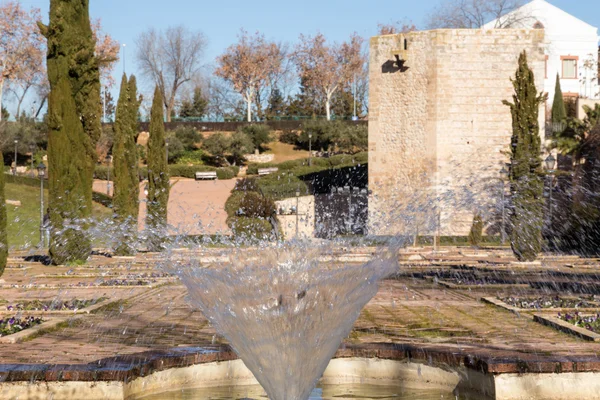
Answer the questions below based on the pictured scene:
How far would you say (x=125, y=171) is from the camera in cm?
1975

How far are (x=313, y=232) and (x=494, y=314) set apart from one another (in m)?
19.5

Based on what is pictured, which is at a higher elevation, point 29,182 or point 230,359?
point 29,182

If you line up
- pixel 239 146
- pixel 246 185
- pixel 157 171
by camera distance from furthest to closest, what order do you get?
pixel 239 146 < pixel 246 185 < pixel 157 171

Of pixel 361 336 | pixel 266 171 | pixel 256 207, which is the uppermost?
pixel 266 171

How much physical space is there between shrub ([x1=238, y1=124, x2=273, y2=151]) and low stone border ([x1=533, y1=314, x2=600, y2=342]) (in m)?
40.4

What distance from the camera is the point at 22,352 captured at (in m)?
6.43

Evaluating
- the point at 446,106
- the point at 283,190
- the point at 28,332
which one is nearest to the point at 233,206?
the point at 283,190

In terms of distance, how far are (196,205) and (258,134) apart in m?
16.0

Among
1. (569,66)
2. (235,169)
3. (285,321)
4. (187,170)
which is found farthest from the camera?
(569,66)

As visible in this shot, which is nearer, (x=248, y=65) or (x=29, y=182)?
(x=29, y=182)

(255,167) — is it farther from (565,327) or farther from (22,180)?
(565,327)

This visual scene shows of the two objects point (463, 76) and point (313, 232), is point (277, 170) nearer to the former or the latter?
point (313, 232)

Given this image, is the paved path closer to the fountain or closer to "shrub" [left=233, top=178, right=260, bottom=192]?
"shrub" [left=233, top=178, right=260, bottom=192]

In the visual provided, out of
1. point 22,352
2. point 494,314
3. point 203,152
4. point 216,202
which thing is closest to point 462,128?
point 216,202
